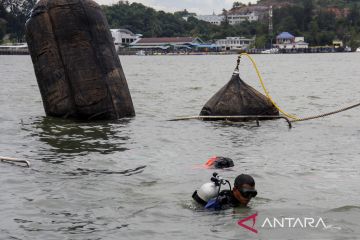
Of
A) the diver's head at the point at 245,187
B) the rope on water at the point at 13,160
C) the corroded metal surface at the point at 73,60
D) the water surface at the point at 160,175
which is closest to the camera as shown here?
the water surface at the point at 160,175

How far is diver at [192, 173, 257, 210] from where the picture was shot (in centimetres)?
968

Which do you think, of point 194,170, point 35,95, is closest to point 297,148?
point 194,170

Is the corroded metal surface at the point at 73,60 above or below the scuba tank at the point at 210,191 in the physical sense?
above

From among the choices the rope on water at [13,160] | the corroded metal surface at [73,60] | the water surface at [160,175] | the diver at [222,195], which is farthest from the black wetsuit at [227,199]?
the corroded metal surface at [73,60]

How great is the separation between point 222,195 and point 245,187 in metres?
0.46

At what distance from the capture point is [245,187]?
962 centimetres

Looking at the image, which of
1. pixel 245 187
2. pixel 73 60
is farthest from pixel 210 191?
pixel 73 60

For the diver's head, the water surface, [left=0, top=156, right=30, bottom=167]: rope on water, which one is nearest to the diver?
the diver's head

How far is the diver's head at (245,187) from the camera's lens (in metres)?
9.59

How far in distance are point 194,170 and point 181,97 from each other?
804 inches

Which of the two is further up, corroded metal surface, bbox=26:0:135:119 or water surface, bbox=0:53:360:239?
corroded metal surface, bbox=26:0:135:119

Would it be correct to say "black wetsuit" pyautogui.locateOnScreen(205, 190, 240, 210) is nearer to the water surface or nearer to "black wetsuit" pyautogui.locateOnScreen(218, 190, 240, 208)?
"black wetsuit" pyautogui.locateOnScreen(218, 190, 240, 208)

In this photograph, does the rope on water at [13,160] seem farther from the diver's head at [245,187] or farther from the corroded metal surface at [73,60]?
the corroded metal surface at [73,60]

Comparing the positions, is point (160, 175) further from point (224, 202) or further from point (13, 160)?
point (13, 160)
